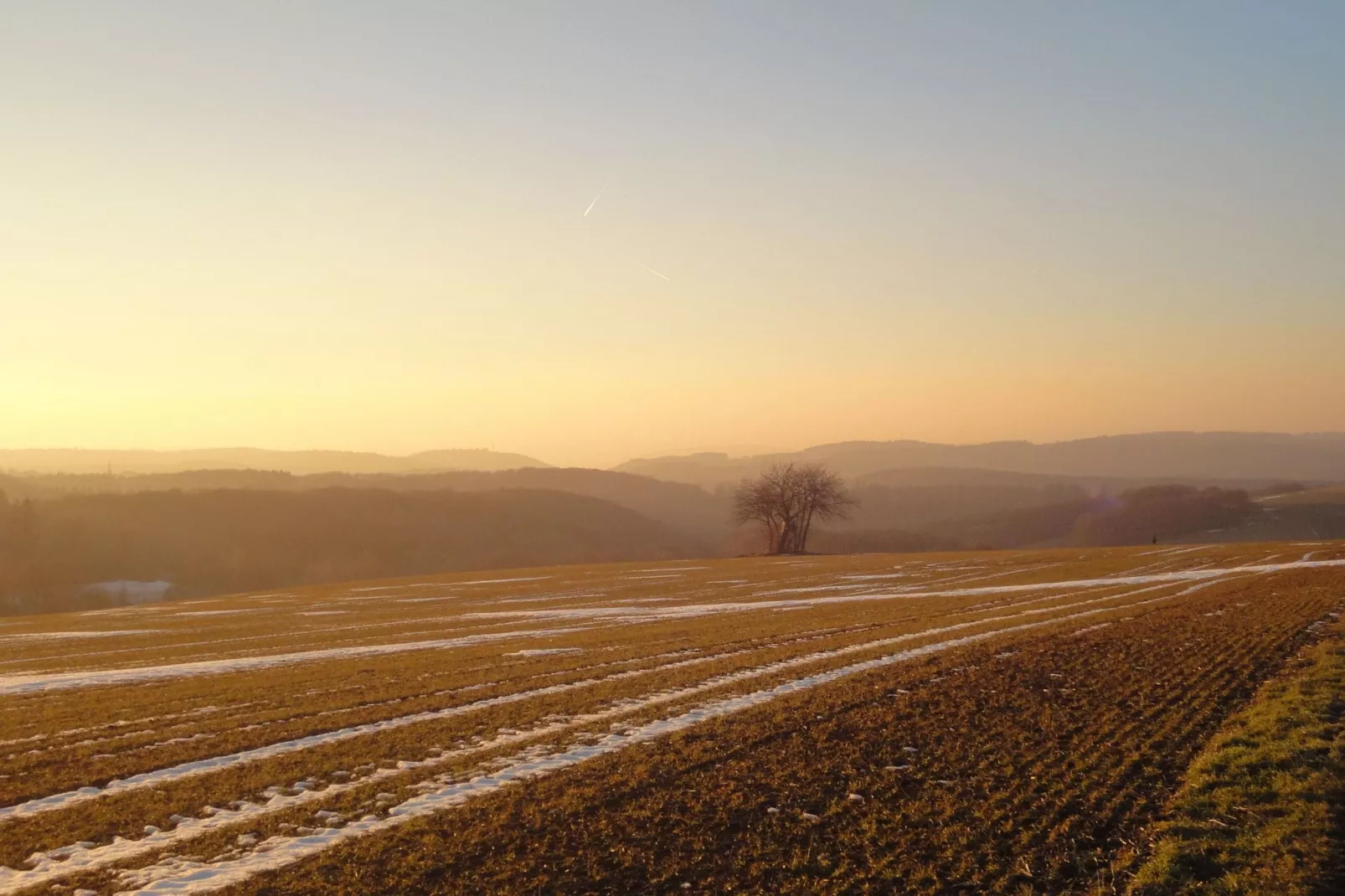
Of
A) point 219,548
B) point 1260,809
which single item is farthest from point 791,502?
point 219,548

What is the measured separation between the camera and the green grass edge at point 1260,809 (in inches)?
340

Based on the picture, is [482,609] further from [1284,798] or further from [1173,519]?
[1173,519]

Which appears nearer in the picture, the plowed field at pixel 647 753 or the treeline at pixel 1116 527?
the plowed field at pixel 647 753

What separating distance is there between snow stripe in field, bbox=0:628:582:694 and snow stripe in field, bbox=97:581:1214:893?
15769 mm

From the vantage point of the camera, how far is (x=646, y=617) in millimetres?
37969

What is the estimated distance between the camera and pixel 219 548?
534ft

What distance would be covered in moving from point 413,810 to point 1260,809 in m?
10.7

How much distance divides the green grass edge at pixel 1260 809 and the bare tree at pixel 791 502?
91655 mm

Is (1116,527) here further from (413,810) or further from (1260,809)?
(413,810)

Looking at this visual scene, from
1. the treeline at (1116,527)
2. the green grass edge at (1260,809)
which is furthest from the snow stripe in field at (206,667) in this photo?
the treeline at (1116,527)

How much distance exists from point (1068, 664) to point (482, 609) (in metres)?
33.9

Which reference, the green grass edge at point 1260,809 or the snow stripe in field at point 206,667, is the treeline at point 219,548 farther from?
the green grass edge at point 1260,809

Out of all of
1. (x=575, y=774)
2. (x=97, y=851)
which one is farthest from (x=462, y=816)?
(x=97, y=851)

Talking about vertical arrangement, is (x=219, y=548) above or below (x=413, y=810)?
below
